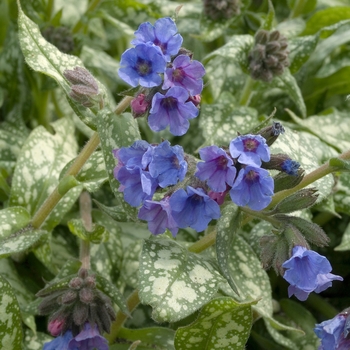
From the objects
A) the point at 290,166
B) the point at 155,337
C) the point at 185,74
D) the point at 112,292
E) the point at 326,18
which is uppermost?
the point at 185,74

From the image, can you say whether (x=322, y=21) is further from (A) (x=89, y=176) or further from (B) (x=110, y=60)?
(A) (x=89, y=176)

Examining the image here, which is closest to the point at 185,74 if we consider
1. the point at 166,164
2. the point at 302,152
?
the point at 166,164

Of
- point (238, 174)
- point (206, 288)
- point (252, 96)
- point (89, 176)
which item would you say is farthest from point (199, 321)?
point (252, 96)

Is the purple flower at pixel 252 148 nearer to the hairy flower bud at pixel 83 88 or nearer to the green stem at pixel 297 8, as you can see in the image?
the hairy flower bud at pixel 83 88

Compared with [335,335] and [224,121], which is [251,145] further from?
[224,121]

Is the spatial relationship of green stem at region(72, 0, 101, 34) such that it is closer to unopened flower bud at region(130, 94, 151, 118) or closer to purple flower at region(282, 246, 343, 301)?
unopened flower bud at region(130, 94, 151, 118)

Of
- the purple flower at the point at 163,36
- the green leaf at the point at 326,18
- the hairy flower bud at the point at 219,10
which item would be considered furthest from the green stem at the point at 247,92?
the purple flower at the point at 163,36
